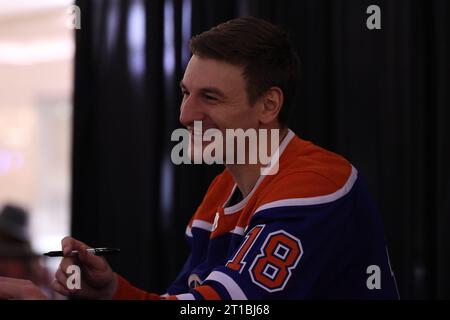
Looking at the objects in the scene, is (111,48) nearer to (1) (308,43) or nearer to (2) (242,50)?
(1) (308,43)

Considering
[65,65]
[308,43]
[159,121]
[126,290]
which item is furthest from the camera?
[65,65]

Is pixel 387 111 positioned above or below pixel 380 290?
above

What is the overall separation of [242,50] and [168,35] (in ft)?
2.85

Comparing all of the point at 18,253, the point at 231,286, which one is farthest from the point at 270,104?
the point at 18,253

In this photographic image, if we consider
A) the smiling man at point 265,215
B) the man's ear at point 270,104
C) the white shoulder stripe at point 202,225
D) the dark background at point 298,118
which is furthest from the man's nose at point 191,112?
the dark background at point 298,118

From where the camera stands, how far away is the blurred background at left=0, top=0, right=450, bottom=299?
5.05 feet

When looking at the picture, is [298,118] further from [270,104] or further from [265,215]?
[265,215]

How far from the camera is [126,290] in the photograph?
101cm

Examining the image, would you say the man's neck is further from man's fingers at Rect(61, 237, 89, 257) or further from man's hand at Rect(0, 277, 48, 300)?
man's hand at Rect(0, 277, 48, 300)

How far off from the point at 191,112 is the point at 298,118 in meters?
0.65

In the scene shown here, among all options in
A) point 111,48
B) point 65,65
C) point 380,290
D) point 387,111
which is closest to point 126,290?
point 380,290

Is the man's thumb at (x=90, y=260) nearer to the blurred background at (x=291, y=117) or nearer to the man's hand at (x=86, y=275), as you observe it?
the man's hand at (x=86, y=275)

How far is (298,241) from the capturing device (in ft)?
2.93

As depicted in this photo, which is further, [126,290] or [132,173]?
[132,173]
